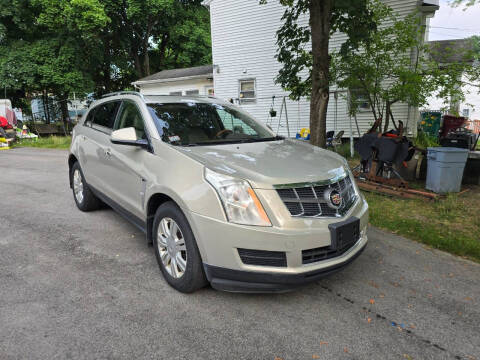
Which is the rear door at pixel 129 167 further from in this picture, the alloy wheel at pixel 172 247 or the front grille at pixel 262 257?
the front grille at pixel 262 257

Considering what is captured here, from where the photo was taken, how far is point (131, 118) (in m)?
3.96

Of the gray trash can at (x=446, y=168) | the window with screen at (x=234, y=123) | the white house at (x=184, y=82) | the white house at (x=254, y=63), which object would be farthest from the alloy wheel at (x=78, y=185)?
the white house at (x=184, y=82)

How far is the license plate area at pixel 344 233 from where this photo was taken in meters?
2.67

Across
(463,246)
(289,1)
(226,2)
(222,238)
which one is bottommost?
(463,246)

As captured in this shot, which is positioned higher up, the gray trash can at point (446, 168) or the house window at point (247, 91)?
the house window at point (247, 91)

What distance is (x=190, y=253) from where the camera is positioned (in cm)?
279

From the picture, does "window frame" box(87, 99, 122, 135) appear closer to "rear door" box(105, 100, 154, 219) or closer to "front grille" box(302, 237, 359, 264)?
"rear door" box(105, 100, 154, 219)

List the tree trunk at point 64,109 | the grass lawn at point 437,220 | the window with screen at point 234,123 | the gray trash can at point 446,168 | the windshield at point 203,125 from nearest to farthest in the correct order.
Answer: the windshield at point 203,125
the window with screen at point 234,123
the grass lawn at point 437,220
the gray trash can at point 446,168
the tree trunk at point 64,109

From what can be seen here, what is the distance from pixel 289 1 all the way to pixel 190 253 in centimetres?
796

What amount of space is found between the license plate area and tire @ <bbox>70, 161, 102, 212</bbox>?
377 cm

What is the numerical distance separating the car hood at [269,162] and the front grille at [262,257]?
0.49m

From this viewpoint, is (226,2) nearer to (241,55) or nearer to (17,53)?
(241,55)

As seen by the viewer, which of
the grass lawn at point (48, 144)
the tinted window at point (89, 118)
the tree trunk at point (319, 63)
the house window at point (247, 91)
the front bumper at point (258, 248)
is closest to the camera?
the front bumper at point (258, 248)

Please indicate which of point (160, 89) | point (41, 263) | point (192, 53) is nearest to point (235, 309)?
point (41, 263)
